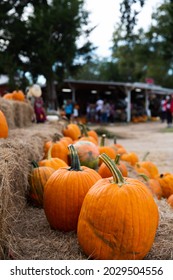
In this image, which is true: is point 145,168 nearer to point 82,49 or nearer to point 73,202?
point 73,202

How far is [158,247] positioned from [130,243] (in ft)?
0.91

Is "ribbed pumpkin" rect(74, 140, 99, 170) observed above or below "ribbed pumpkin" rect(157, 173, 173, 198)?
above

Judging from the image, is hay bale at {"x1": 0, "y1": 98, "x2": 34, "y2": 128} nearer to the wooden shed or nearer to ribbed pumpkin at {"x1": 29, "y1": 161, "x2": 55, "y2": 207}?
ribbed pumpkin at {"x1": 29, "y1": 161, "x2": 55, "y2": 207}

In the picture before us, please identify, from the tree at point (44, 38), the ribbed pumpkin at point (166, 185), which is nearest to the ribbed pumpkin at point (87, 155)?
the ribbed pumpkin at point (166, 185)

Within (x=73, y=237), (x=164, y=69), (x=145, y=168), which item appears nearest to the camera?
(x=73, y=237)

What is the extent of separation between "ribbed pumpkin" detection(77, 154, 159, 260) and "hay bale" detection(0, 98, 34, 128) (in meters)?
3.10

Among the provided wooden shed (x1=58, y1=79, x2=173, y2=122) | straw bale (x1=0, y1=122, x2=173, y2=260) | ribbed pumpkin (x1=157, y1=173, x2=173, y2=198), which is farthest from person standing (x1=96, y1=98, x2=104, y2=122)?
straw bale (x1=0, y1=122, x2=173, y2=260)

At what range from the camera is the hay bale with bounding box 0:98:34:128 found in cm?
486

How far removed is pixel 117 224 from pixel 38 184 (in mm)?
1102

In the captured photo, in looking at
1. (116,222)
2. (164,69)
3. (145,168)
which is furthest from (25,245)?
(164,69)

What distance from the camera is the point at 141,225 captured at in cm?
187

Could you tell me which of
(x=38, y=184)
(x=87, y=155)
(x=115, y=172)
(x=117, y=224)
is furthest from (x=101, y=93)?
(x=117, y=224)

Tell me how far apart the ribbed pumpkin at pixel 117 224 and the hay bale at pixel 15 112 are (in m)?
3.10
